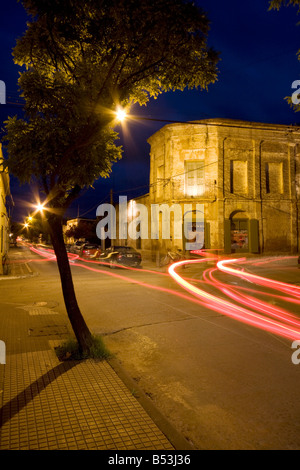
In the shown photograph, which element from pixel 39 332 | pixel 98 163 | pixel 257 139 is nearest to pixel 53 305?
pixel 39 332

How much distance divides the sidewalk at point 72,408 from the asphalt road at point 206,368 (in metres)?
0.39

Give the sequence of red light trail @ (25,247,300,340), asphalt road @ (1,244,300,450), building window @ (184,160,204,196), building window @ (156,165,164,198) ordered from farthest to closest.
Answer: building window @ (156,165,164,198) → building window @ (184,160,204,196) → red light trail @ (25,247,300,340) → asphalt road @ (1,244,300,450)

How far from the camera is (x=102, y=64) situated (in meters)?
6.90

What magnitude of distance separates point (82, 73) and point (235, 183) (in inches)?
999

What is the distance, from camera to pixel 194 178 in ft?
99.2

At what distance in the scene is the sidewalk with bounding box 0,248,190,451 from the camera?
368 cm

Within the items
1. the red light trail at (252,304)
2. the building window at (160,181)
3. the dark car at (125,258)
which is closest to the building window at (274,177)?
the building window at (160,181)

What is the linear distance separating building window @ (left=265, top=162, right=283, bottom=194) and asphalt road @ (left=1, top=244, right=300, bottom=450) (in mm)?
21172

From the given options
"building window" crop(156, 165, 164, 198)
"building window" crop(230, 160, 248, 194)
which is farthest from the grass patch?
"building window" crop(156, 165, 164, 198)
